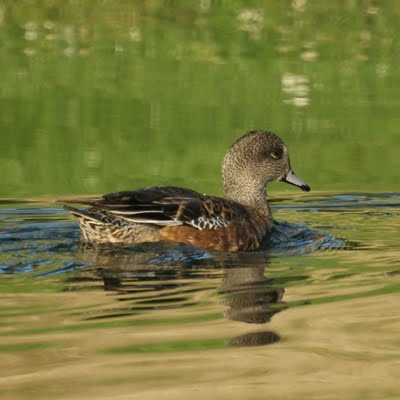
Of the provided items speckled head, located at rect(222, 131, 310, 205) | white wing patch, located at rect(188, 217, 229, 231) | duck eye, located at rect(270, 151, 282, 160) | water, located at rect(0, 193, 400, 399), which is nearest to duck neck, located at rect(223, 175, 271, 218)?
speckled head, located at rect(222, 131, 310, 205)

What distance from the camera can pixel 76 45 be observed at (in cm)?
2167

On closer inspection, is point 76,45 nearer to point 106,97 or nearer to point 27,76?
point 27,76

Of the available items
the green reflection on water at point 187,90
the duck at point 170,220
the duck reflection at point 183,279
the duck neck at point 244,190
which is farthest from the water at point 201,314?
the green reflection on water at point 187,90

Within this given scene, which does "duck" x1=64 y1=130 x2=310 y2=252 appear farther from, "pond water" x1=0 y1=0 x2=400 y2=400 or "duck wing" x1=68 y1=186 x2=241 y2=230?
"pond water" x1=0 y1=0 x2=400 y2=400

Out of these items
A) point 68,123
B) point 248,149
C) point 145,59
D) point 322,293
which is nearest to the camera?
point 322,293

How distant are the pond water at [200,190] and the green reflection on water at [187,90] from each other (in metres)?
0.04

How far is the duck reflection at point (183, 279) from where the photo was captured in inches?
314

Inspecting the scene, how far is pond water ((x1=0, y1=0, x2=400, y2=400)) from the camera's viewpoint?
682 cm

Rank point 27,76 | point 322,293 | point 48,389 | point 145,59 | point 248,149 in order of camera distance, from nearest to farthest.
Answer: point 48,389 → point 322,293 → point 248,149 → point 27,76 → point 145,59

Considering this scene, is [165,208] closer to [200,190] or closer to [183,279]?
[183,279]

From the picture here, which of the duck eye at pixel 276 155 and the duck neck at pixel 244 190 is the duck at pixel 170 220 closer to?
the duck neck at pixel 244 190

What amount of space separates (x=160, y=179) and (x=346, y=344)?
6.17 m

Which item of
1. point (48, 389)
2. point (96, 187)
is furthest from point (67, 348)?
point (96, 187)

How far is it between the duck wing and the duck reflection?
0.22 metres
